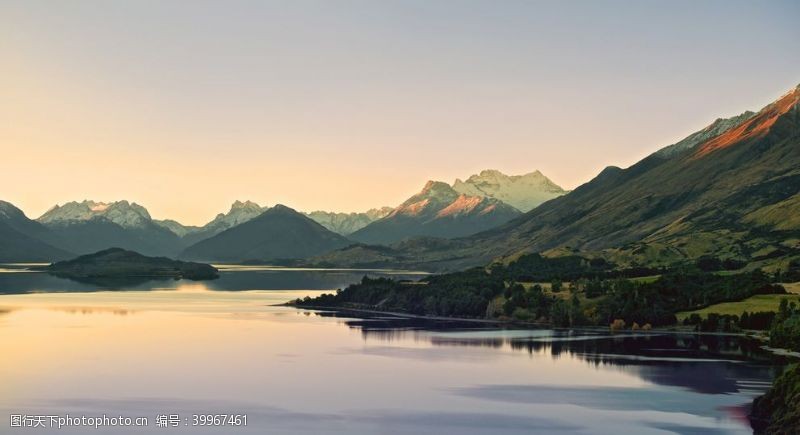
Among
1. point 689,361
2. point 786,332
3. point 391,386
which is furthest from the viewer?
point 786,332

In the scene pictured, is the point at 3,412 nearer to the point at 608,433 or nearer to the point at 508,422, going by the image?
the point at 508,422

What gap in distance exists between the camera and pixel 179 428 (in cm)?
11144

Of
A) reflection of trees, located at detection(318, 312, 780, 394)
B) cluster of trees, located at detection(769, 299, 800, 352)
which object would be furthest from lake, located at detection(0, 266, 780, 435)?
cluster of trees, located at detection(769, 299, 800, 352)

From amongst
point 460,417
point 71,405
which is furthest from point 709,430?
point 71,405

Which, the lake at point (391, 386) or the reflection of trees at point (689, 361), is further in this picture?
the reflection of trees at point (689, 361)

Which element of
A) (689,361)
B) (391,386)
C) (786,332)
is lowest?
(391,386)

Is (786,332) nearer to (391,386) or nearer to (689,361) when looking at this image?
(689,361)

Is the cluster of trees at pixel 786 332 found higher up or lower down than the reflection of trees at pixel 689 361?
higher up

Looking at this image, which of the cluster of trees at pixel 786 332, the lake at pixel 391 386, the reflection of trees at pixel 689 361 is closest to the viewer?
the lake at pixel 391 386

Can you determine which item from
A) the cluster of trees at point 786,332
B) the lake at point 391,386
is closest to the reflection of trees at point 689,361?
the lake at point 391,386

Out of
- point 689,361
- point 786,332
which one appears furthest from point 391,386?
point 786,332

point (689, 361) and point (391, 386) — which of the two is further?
point (689, 361)

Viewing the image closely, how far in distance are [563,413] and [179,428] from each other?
48.9 meters

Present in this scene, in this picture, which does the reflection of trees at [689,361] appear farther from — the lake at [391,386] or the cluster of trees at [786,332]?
the cluster of trees at [786,332]
